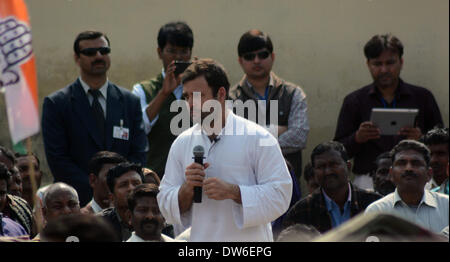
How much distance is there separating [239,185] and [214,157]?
0.76 feet

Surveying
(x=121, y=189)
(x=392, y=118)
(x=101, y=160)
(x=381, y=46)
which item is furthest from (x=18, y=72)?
(x=381, y=46)

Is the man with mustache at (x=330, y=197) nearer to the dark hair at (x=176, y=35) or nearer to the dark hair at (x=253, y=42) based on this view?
the dark hair at (x=253, y=42)

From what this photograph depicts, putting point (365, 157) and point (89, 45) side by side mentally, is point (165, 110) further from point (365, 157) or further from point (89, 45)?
point (365, 157)

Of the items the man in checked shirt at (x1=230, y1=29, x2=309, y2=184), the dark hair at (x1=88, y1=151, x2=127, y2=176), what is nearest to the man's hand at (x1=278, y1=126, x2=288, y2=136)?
the man in checked shirt at (x1=230, y1=29, x2=309, y2=184)

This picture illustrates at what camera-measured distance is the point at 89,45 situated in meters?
7.08

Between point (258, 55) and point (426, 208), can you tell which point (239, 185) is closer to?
point (426, 208)

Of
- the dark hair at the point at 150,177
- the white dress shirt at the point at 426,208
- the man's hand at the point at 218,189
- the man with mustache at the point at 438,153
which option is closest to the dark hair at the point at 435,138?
the man with mustache at the point at 438,153

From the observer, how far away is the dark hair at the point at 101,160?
6664 mm

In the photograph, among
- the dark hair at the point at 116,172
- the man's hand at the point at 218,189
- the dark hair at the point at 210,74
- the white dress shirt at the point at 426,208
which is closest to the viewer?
the man's hand at the point at 218,189

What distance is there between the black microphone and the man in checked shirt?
236 centimetres

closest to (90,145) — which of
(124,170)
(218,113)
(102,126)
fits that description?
(102,126)

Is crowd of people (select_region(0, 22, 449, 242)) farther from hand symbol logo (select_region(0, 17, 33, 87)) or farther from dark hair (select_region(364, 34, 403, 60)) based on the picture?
hand symbol logo (select_region(0, 17, 33, 87))

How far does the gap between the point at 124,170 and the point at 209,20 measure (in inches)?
119
